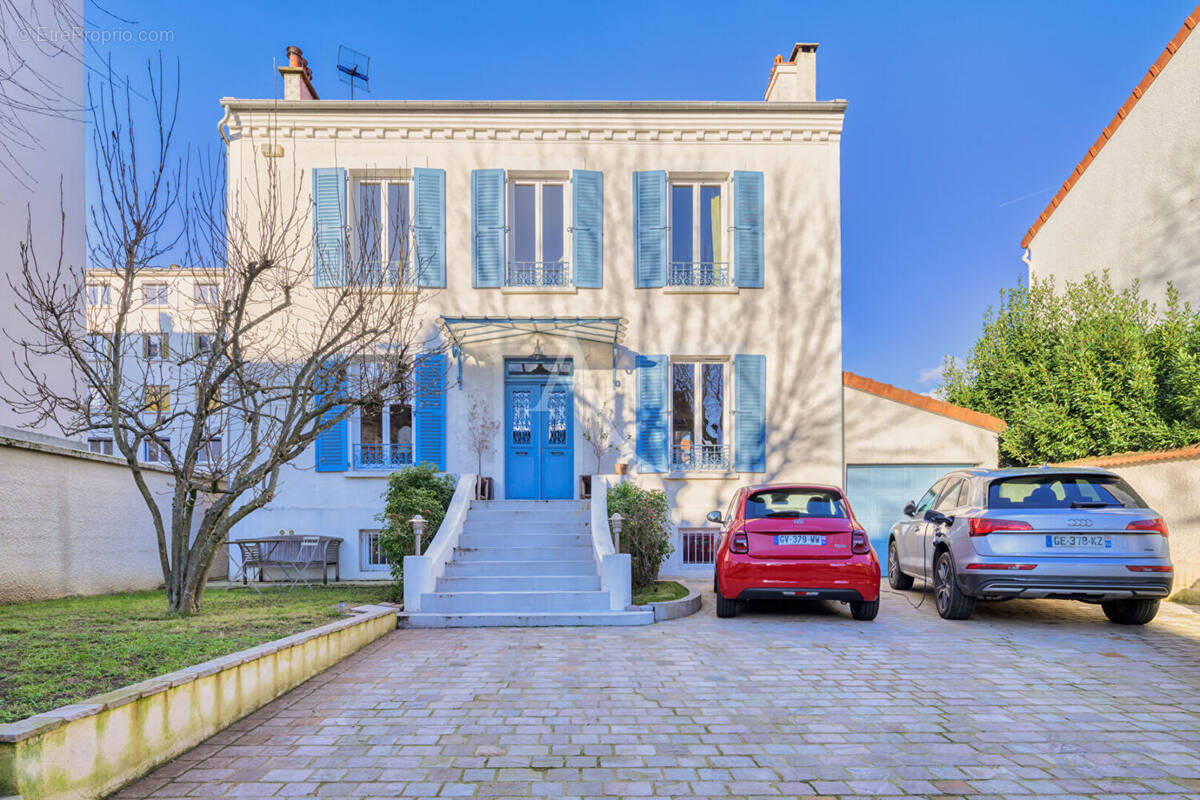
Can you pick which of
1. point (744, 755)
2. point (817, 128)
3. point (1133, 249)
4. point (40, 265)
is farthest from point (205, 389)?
point (1133, 249)

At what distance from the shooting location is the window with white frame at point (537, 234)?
1255 cm

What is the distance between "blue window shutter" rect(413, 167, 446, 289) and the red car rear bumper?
7.42 m

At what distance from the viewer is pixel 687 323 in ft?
41.0

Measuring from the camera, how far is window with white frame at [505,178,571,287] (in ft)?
41.2

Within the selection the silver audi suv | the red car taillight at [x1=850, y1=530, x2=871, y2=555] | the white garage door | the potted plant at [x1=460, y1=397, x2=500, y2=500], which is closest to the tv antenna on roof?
the potted plant at [x1=460, y1=397, x2=500, y2=500]

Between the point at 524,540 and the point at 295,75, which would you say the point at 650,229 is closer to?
the point at 524,540

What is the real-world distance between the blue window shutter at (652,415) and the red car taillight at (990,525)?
5.73 meters

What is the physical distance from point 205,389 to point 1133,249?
1697 centimetres

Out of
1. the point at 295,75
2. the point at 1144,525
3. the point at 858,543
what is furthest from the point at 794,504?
the point at 295,75

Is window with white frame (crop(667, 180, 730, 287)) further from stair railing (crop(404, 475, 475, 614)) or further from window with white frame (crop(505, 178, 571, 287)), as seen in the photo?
stair railing (crop(404, 475, 475, 614))

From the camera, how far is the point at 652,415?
12336mm

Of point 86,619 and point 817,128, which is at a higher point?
point 817,128

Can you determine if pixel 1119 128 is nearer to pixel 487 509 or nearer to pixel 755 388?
pixel 755 388

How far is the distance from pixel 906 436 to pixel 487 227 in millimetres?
8259
